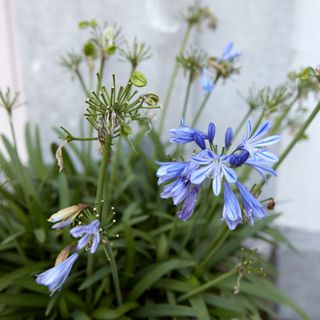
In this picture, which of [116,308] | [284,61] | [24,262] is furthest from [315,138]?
[24,262]

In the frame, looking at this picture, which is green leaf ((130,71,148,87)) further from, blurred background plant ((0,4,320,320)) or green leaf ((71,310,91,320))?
green leaf ((71,310,91,320))

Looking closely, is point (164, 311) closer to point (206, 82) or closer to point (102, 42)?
point (206, 82)

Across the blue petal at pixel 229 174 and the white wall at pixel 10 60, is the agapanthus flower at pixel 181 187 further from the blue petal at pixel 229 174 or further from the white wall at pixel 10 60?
the white wall at pixel 10 60

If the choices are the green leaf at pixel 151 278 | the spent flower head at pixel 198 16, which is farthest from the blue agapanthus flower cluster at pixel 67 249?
the spent flower head at pixel 198 16

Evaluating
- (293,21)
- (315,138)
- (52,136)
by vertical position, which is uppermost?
(293,21)

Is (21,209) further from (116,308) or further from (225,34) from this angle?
(225,34)

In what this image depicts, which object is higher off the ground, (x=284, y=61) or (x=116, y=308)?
(x=284, y=61)
